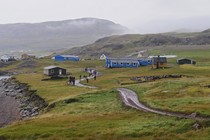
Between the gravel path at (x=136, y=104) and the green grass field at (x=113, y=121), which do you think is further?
the gravel path at (x=136, y=104)

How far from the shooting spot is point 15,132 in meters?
58.7

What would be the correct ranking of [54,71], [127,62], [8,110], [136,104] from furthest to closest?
[127,62], [54,71], [8,110], [136,104]

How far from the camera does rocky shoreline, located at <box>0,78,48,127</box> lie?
290ft

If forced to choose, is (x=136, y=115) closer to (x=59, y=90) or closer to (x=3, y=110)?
(x=3, y=110)

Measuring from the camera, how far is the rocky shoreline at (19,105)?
3479 inches

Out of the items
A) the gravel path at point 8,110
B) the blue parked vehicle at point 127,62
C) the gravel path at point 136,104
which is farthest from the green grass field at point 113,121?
the blue parked vehicle at point 127,62

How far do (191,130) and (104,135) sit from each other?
10584 mm

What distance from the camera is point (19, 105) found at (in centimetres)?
10500

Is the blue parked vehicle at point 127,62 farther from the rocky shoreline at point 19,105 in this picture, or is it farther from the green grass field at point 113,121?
the green grass field at point 113,121

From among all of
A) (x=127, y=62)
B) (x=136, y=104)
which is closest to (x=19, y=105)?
(x=136, y=104)

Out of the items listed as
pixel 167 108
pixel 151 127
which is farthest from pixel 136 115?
pixel 151 127

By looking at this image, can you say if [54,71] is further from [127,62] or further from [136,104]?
[136,104]

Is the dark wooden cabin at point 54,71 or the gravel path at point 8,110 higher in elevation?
the dark wooden cabin at point 54,71

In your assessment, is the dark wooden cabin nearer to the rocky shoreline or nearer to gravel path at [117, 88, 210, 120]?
the rocky shoreline
